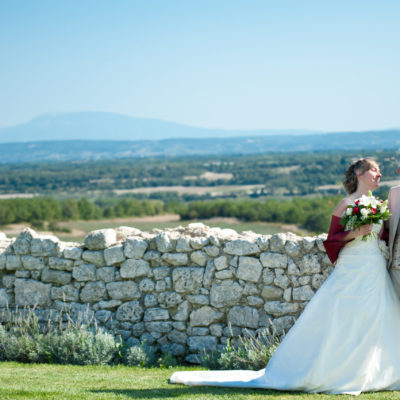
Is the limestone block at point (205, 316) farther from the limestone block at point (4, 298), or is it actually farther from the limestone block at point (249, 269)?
the limestone block at point (4, 298)

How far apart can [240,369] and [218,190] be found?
7009 cm

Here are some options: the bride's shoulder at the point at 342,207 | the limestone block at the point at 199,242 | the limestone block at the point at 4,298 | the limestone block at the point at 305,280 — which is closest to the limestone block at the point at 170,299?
the limestone block at the point at 199,242

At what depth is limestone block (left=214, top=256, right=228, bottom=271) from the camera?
25.6 ft

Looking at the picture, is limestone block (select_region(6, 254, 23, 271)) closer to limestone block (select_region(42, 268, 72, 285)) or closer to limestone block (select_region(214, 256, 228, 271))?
limestone block (select_region(42, 268, 72, 285))

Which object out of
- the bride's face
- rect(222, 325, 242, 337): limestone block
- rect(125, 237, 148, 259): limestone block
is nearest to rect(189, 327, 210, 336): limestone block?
rect(222, 325, 242, 337): limestone block

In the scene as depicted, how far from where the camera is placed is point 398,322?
557 centimetres

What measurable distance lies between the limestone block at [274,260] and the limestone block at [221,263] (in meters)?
0.50

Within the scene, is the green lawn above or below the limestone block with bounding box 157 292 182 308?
below

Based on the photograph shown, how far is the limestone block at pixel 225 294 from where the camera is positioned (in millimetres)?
7801

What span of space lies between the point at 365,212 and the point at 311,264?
223 cm

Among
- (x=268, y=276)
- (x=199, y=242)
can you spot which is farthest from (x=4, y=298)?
(x=268, y=276)

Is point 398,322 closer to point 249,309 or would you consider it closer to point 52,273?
point 249,309

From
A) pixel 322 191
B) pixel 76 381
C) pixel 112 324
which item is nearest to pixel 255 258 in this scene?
pixel 112 324

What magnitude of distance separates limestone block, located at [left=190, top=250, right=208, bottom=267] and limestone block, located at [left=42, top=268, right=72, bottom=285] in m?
1.88
